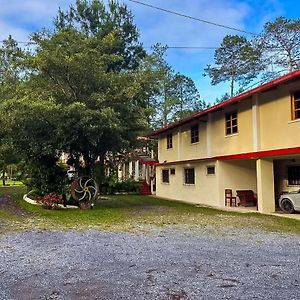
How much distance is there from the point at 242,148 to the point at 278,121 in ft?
8.46

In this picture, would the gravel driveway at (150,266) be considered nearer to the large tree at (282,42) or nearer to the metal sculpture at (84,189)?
the metal sculpture at (84,189)

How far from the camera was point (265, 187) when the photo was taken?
588 inches

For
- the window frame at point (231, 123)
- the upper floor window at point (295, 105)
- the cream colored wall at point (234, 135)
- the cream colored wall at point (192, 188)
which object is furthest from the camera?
the cream colored wall at point (192, 188)

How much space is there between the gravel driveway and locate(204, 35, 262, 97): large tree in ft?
85.9

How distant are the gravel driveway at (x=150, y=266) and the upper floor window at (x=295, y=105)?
5691mm

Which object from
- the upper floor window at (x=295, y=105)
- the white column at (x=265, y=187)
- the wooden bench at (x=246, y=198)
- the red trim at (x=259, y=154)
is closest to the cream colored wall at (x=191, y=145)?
the red trim at (x=259, y=154)

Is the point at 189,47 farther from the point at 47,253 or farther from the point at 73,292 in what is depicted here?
the point at 73,292

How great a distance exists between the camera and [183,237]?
9.01 m

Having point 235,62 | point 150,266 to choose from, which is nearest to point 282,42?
point 235,62

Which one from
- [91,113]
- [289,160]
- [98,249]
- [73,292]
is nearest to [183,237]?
[98,249]

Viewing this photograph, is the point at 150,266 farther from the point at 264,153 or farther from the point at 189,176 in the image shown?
the point at 189,176

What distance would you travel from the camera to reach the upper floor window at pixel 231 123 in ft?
56.0

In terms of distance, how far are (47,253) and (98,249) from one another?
1030 millimetres

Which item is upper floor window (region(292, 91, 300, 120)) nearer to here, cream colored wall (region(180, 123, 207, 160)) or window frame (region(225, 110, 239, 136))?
window frame (region(225, 110, 239, 136))
